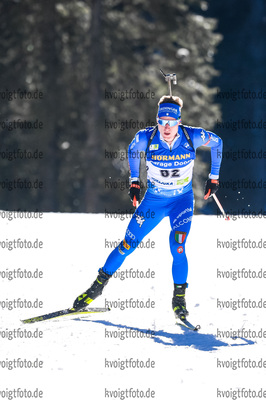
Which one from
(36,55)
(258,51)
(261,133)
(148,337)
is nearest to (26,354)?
(148,337)

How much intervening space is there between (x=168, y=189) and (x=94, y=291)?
1260 millimetres

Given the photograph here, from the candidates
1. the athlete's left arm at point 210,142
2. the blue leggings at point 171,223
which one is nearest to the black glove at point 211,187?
the athlete's left arm at point 210,142

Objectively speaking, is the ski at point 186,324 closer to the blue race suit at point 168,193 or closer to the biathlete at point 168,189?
the biathlete at point 168,189

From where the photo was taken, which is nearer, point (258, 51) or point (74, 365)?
point (74, 365)

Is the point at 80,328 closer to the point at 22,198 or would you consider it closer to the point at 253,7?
the point at 22,198

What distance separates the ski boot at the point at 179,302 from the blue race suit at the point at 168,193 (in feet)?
0.20

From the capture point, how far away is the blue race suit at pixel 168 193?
584 cm

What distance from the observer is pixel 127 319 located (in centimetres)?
605

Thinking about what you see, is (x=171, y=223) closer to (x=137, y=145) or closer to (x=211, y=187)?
(x=211, y=187)

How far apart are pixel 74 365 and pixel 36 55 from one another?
1703cm

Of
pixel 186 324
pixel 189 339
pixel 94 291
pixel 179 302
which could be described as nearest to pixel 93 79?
pixel 94 291

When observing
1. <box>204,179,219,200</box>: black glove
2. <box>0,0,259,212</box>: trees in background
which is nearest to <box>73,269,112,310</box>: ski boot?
<box>204,179,219,200</box>: black glove

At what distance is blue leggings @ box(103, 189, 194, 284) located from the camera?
19.0 ft

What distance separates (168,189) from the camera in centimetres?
594
